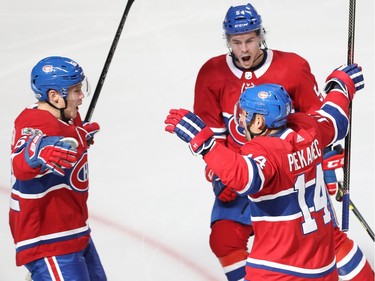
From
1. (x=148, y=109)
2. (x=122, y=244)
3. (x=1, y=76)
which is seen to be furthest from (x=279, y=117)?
(x=1, y=76)

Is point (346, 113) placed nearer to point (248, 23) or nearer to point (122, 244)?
point (248, 23)

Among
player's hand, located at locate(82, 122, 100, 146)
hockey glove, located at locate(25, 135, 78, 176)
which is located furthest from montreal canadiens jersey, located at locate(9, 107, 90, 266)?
player's hand, located at locate(82, 122, 100, 146)

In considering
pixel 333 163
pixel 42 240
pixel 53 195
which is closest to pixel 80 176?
pixel 53 195

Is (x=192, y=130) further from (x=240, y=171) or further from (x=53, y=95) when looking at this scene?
(x=53, y=95)

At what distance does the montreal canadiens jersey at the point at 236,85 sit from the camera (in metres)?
4.13

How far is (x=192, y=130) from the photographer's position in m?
3.40

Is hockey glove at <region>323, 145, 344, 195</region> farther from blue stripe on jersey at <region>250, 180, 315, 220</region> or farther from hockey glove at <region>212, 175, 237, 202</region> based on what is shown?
blue stripe on jersey at <region>250, 180, 315, 220</region>

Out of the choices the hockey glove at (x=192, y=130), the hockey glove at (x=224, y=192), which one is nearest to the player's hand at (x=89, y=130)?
the hockey glove at (x=224, y=192)

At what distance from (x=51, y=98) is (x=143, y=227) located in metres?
1.35

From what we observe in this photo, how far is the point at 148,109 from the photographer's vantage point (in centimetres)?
615

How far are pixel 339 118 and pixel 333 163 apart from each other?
705 millimetres

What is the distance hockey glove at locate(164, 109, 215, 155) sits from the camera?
3387 mm

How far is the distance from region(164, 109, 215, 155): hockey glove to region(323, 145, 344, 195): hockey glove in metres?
1.25

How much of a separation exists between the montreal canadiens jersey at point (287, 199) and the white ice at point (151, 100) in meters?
1.22
